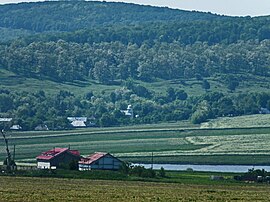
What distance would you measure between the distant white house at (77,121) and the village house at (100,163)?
65601 mm

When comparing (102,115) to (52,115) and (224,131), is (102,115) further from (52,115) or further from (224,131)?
(224,131)

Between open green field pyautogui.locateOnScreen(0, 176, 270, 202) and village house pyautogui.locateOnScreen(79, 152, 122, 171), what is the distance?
18596 millimetres

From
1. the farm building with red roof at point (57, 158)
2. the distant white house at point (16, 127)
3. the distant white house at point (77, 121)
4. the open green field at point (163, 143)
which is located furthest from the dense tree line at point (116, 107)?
the farm building with red roof at point (57, 158)

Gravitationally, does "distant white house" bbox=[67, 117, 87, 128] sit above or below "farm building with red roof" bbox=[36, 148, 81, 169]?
above

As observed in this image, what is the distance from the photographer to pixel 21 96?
173625mm

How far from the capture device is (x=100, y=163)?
98.0 m

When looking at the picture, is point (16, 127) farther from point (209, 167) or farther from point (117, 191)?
point (117, 191)

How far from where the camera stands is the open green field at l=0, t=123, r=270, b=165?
119 metres

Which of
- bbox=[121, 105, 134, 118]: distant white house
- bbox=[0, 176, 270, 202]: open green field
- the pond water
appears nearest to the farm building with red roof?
the pond water

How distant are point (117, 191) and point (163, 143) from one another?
223 ft

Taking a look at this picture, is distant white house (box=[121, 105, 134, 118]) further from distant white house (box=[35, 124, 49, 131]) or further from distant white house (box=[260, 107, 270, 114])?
distant white house (box=[35, 124, 49, 131])

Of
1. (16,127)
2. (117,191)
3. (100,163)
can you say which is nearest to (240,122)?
(16,127)

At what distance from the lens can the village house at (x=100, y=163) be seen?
9662 cm

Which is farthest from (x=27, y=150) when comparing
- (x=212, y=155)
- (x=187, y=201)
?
(x=187, y=201)
